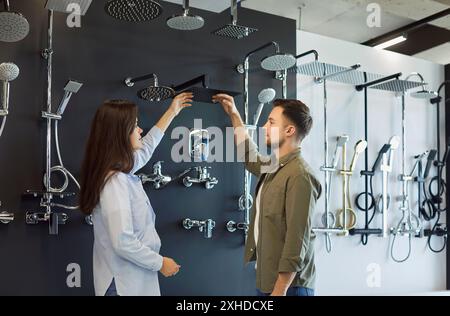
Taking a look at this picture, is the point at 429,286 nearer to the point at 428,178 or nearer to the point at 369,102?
the point at 428,178

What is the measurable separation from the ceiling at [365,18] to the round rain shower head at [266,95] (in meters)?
1.04

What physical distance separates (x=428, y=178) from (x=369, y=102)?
0.90m

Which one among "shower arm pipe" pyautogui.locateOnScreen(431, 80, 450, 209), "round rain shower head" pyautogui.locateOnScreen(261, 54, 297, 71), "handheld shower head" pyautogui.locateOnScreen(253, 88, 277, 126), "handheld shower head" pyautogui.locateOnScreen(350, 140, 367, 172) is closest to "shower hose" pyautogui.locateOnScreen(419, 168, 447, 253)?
"shower arm pipe" pyautogui.locateOnScreen(431, 80, 450, 209)

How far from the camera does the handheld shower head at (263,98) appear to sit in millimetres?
3342

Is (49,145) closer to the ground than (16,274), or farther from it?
farther from it

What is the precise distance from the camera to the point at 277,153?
6.91 ft

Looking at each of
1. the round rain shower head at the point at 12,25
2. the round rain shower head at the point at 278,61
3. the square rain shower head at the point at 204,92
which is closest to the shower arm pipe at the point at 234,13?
the round rain shower head at the point at 278,61

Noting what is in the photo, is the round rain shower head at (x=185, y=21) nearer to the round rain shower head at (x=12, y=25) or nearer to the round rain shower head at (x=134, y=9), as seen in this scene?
the round rain shower head at (x=134, y=9)

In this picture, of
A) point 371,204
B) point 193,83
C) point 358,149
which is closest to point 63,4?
point 193,83

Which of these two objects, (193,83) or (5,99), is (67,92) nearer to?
(5,99)

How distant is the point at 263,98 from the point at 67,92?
122cm

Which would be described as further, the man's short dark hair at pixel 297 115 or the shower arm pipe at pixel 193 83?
the shower arm pipe at pixel 193 83

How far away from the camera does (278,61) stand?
119 inches
